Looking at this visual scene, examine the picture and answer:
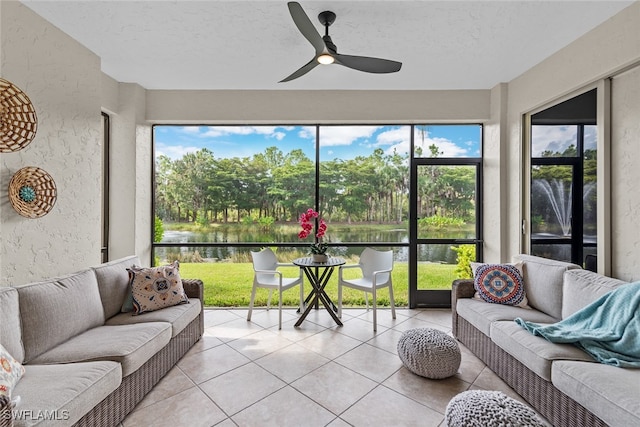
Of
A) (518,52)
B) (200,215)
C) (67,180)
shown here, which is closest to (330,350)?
(200,215)

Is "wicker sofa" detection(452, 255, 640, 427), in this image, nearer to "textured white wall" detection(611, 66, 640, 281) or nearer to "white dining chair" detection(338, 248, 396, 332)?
"textured white wall" detection(611, 66, 640, 281)

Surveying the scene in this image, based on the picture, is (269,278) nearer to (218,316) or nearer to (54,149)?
(218,316)

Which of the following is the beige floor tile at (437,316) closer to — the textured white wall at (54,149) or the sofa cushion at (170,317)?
the sofa cushion at (170,317)

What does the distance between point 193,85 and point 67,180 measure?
1809mm

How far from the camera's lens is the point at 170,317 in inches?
99.0

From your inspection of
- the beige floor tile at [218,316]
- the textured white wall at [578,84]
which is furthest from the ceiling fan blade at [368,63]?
the beige floor tile at [218,316]

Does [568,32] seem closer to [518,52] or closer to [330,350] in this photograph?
[518,52]

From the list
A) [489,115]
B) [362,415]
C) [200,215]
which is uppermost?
[489,115]

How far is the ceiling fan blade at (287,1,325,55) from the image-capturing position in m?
1.90

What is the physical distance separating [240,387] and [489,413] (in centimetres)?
163

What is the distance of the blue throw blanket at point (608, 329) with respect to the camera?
180cm

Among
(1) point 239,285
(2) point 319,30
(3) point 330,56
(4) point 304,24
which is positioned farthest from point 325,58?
(1) point 239,285

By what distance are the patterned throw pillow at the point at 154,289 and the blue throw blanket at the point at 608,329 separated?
2.88 metres

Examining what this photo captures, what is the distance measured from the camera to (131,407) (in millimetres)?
1959
